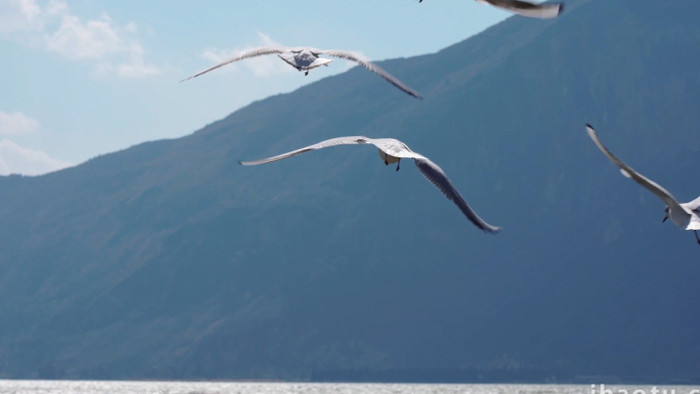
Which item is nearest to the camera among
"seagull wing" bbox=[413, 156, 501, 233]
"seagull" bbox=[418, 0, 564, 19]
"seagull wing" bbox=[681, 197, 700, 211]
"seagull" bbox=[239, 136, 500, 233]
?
"seagull" bbox=[418, 0, 564, 19]

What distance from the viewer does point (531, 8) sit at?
13.2 meters

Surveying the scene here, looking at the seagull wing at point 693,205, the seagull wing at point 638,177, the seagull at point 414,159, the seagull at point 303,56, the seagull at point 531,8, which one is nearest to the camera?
the seagull at point 531,8

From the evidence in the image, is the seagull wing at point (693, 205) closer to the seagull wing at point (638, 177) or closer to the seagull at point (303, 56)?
the seagull wing at point (638, 177)

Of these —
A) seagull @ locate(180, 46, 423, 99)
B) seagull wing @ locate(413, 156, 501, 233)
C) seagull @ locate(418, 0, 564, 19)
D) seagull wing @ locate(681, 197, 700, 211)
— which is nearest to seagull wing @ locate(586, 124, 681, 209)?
seagull wing @ locate(681, 197, 700, 211)

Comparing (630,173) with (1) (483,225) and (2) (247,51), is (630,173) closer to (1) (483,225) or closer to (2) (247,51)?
(1) (483,225)

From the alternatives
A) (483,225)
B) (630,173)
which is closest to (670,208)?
(630,173)

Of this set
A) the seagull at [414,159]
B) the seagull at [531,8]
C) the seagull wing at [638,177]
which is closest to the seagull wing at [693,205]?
the seagull wing at [638,177]

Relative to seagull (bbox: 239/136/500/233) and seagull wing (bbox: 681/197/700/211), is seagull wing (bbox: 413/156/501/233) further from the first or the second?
seagull wing (bbox: 681/197/700/211)

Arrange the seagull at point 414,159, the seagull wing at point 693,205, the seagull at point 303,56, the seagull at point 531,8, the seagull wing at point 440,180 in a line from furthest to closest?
the seagull at point 303,56, the seagull wing at point 693,205, the seagull at point 414,159, the seagull wing at point 440,180, the seagull at point 531,8

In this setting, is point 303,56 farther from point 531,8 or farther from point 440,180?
point 531,8

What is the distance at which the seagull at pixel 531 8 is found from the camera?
12758 millimetres

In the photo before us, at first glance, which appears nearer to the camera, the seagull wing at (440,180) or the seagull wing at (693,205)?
the seagull wing at (440,180)

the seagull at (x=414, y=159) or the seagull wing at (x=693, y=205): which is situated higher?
the seagull at (x=414, y=159)

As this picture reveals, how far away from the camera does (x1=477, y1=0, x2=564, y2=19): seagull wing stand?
12.8 metres
